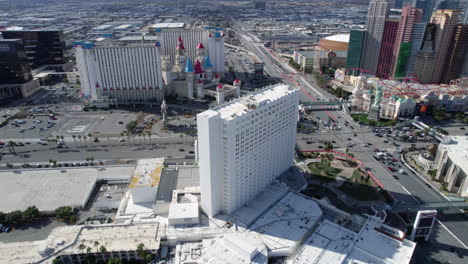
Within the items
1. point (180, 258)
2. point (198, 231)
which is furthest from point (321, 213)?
point (180, 258)

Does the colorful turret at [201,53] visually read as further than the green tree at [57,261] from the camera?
Yes

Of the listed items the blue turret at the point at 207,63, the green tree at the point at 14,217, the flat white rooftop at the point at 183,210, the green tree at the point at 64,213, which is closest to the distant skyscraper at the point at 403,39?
the blue turret at the point at 207,63

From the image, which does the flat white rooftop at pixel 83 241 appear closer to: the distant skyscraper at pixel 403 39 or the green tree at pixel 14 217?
the green tree at pixel 14 217

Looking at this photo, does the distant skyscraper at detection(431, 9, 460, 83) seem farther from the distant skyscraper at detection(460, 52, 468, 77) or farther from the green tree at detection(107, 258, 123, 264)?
the green tree at detection(107, 258, 123, 264)

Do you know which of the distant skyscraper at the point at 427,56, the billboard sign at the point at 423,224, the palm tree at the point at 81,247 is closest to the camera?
the palm tree at the point at 81,247

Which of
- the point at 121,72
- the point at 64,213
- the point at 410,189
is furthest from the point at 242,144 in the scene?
the point at 121,72

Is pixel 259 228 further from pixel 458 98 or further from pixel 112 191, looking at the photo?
pixel 458 98

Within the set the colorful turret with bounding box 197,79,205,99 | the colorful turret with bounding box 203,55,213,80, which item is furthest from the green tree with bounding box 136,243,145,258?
the colorful turret with bounding box 203,55,213,80
